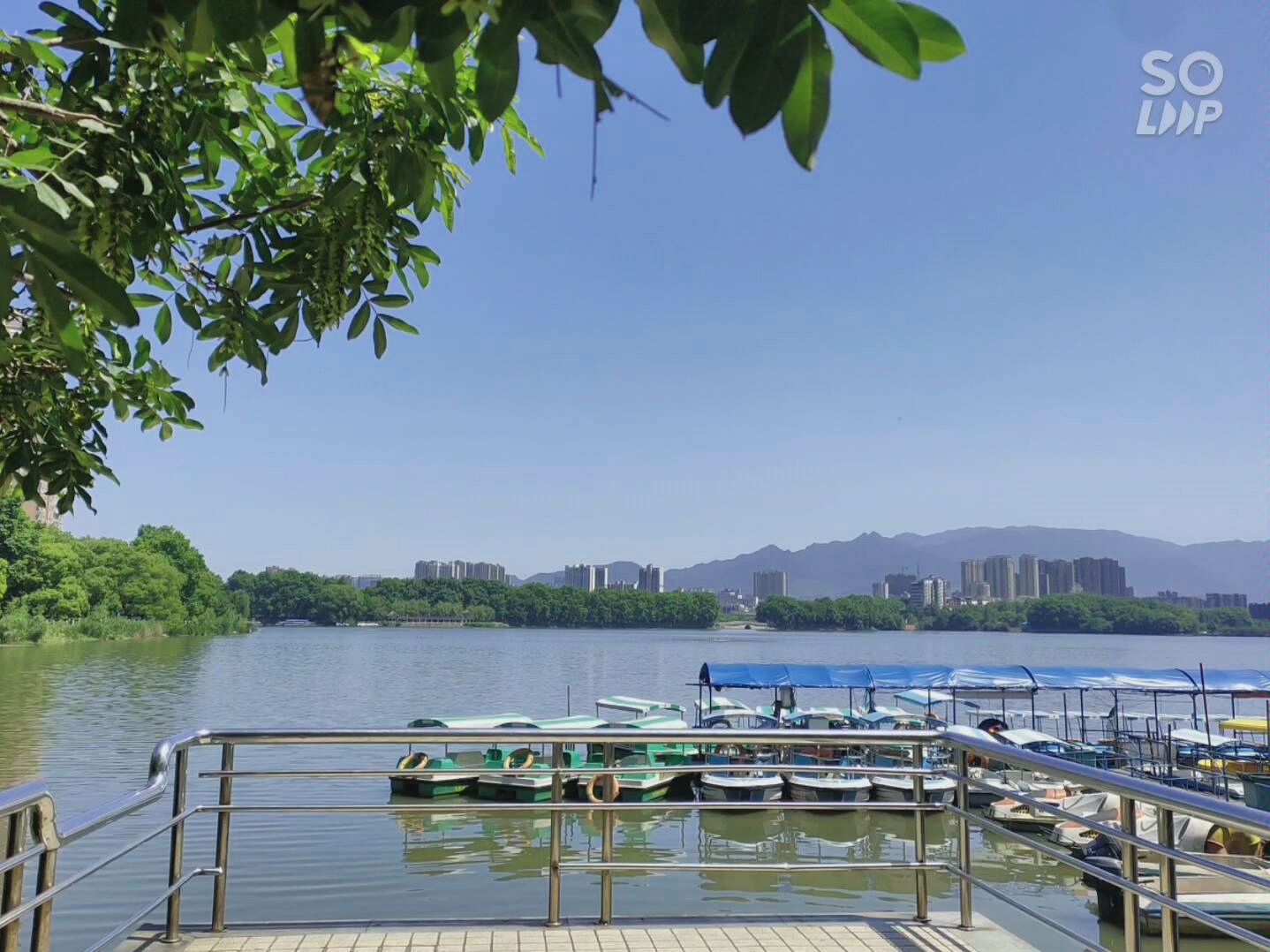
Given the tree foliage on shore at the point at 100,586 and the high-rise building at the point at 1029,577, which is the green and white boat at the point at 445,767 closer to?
the tree foliage on shore at the point at 100,586

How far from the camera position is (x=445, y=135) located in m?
2.30

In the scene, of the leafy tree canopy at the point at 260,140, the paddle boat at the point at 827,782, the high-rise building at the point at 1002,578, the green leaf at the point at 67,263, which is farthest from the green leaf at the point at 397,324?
the high-rise building at the point at 1002,578

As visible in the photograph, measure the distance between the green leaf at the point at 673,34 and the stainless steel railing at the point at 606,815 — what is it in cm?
229

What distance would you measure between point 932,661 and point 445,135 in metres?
75.0

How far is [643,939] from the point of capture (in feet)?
13.5

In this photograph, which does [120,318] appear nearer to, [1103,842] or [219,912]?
[219,912]

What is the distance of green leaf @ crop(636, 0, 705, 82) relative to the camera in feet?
2.97

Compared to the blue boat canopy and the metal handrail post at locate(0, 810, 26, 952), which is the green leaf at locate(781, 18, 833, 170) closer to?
the metal handrail post at locate(0, 810, 26, 952)

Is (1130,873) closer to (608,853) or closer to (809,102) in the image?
(608,853)

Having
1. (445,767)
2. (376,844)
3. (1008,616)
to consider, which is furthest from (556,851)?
(1008,616)

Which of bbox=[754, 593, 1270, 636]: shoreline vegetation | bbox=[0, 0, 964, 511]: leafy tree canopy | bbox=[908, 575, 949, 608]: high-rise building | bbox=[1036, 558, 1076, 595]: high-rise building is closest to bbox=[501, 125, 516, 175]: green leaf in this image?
bbox=[0, 0, 964, 511]: leafy tree canopy

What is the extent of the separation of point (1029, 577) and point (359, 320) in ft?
625

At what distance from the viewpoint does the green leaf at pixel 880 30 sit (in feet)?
2.89

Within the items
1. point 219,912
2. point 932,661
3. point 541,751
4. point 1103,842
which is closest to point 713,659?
point 932,661
